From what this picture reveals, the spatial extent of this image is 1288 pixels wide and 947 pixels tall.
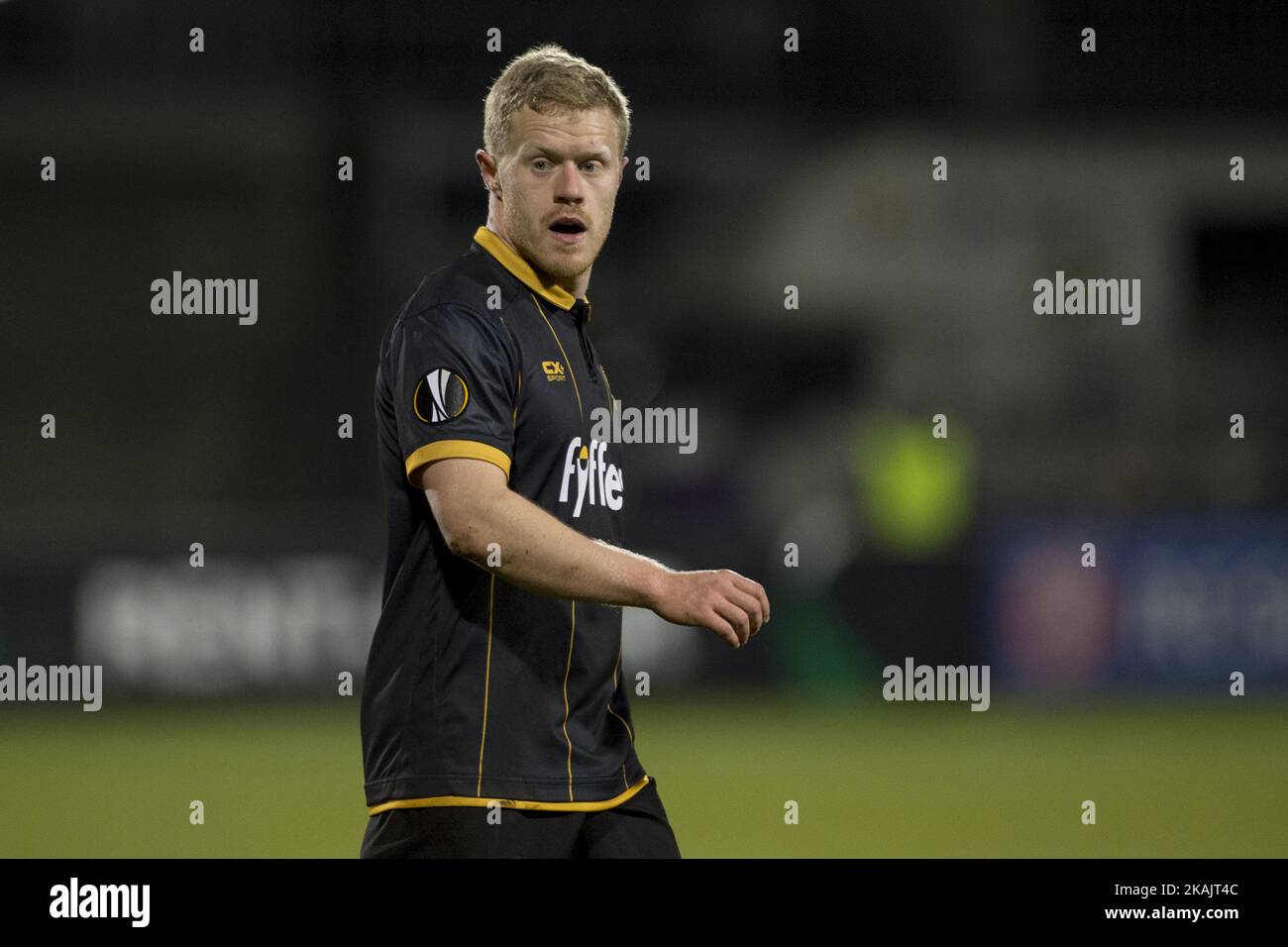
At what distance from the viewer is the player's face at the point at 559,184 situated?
11.2 feet

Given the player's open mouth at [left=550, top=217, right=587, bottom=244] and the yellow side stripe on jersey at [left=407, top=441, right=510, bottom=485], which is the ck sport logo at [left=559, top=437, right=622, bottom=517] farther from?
the player's open mouth at [left=550, top=217, right=587, bottom=244]

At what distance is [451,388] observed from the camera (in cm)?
315

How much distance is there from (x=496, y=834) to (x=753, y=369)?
53.7 feet

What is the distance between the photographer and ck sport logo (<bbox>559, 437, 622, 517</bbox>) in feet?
11.1

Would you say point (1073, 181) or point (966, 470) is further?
point (1073, 181)

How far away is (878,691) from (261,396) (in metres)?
9.60

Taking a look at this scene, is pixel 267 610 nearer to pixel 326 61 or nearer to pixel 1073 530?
pixel 1073 530

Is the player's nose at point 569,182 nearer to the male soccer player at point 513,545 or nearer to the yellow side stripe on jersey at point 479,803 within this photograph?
the male soccer player at point 513,545

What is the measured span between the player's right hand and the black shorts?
0.56 metres

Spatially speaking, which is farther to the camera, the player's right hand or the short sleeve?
the short sleeve

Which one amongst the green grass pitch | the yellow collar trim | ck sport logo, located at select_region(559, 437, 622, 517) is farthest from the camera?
the green grass pitch

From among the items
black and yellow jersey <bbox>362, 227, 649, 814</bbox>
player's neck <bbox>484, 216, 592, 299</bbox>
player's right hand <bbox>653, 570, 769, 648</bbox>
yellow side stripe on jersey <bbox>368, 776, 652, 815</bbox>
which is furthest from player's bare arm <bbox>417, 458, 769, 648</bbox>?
player's neck <bbox>484, 216, 592, 299</bbox>

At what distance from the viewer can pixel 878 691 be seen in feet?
36.6

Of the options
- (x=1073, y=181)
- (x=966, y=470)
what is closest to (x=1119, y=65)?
(x=1073, y=181)
